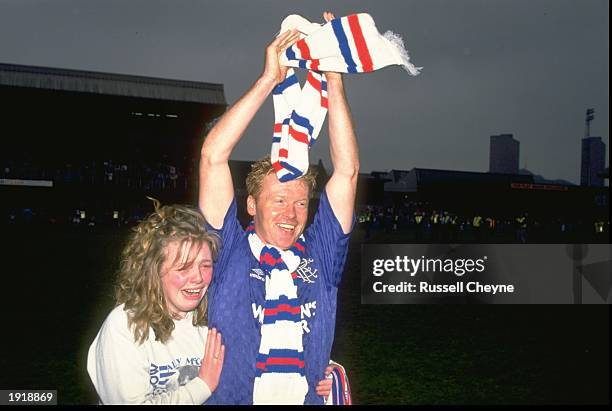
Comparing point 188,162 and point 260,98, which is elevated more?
point 188,162

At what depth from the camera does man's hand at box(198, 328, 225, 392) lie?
2.00 m

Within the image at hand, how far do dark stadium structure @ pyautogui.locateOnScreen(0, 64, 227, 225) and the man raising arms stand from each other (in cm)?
1935

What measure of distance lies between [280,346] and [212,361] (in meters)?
0.33

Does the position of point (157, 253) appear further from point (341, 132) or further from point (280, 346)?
point (341, 132)

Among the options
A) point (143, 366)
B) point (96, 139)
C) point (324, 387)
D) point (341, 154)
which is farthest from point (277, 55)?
point (96, 139)

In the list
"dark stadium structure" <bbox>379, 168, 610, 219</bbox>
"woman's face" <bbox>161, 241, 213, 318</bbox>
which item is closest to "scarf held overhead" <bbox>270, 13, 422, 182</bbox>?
"woman's face" <bbox>161, 241, 213, 318</bbox>

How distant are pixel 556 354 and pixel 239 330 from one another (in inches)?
207

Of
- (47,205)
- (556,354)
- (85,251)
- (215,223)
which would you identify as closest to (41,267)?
(85,251)

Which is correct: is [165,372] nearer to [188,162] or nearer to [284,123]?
[284,123]

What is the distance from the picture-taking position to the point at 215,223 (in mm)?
2285

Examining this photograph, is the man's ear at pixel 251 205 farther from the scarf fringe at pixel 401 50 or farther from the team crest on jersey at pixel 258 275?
the scarf fringe at pixel 401 50

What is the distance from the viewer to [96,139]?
23031 mm

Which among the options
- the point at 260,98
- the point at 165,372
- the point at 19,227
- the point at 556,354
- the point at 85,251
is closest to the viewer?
the point at 165,372

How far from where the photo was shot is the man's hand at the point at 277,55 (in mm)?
2215
